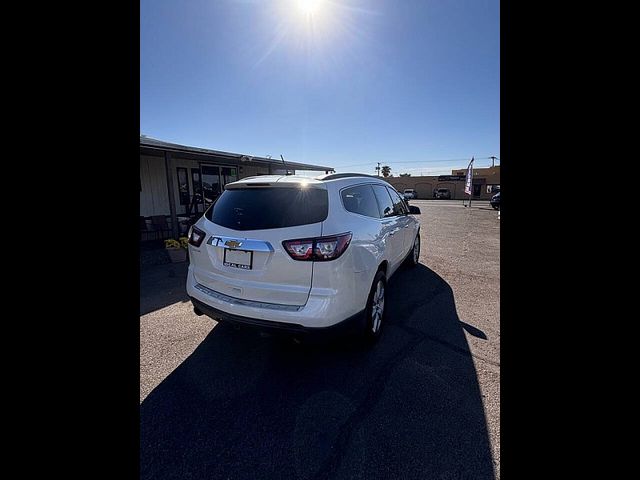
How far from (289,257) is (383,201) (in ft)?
6.96

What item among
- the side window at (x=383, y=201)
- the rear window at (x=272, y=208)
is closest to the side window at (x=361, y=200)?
the side window at (x=383, y=201)

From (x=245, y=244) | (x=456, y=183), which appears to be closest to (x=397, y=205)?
(x=245, y=244)

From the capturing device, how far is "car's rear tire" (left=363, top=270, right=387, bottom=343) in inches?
116

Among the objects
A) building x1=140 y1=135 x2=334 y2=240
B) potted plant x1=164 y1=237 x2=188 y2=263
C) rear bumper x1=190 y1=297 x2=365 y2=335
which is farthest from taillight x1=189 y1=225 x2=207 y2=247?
building x1=140 y1=135 x2=334 y2=240

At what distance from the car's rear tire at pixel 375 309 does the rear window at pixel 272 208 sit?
3.39ft

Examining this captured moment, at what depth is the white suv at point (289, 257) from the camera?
2408 mm

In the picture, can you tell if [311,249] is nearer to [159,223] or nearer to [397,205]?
[397,205]

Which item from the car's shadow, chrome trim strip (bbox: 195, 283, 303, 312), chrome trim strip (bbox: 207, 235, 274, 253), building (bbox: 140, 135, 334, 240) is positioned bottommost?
the car's shadow

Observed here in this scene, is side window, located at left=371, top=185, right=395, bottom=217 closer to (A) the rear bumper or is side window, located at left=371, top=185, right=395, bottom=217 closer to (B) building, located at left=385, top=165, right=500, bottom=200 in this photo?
(A) the rear bumper
